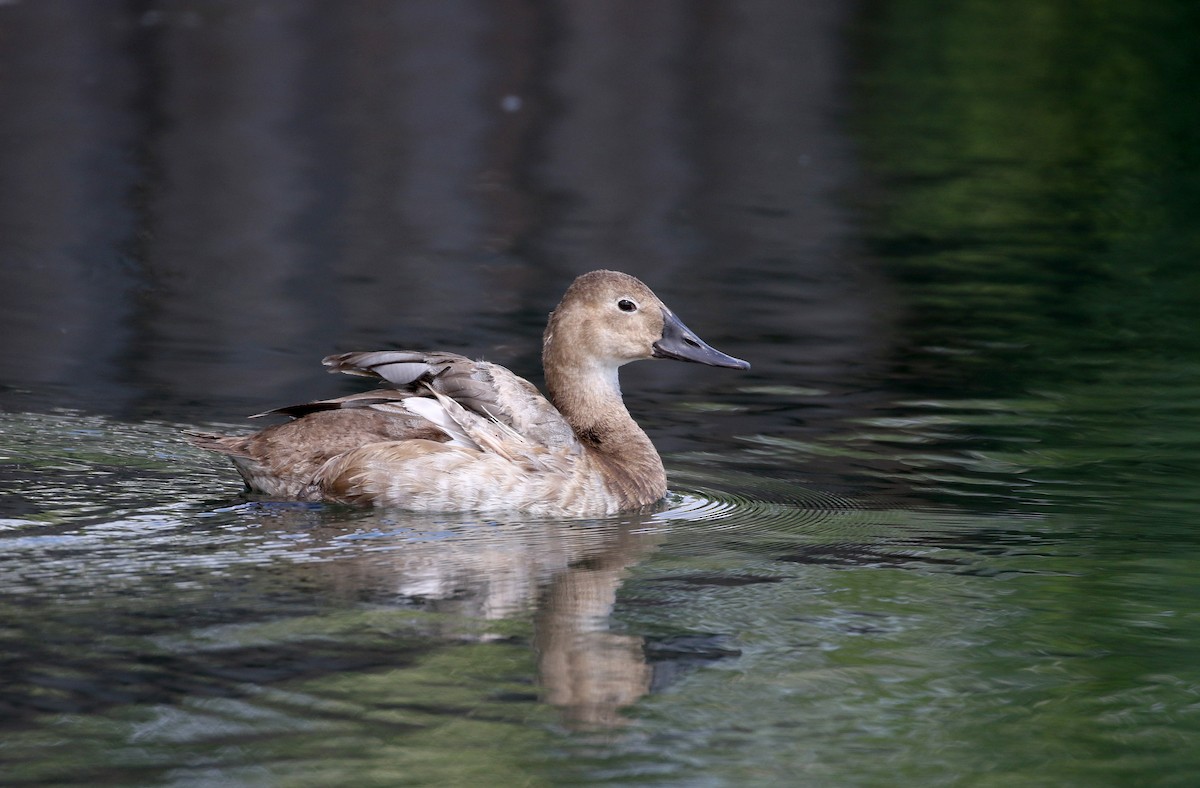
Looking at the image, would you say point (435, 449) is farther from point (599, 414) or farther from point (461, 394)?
point (599, 414)

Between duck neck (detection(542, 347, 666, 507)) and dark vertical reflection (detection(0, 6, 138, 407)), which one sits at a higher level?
dark vertical reflection (detection(0, 6, 138, 407))

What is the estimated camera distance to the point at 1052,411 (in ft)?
33.9

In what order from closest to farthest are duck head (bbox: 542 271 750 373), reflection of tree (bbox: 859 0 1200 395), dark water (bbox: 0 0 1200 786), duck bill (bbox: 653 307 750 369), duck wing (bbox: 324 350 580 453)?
dark water (bbox: 0 0 1200 786) → duck wing (bbox: 324 350 580 453) → duck head (bbox: 542 271 750 373) → duck bill (bbox: 653 307 750 369) → reflection of tree (bbox: 859 0 1200 395)

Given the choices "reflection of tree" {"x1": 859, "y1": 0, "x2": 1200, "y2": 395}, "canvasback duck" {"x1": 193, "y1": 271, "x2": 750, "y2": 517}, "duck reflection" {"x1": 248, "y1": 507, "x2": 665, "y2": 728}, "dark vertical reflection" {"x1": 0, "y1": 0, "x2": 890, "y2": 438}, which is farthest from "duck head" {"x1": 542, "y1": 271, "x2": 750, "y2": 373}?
"reflection of tree" {"x1": 859, "y1": 0, "x2": 1200, "y2": 395}

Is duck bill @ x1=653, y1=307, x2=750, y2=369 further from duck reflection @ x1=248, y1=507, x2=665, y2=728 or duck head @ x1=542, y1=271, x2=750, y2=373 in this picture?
duck reflection @ x1=248, y1=507, x2=665, y2=728

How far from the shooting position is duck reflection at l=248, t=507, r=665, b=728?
5.59m

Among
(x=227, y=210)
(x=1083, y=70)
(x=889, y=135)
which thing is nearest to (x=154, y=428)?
(x=227, y=210)

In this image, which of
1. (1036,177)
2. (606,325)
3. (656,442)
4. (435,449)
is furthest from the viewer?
(1036,177)

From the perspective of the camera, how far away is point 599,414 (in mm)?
8516

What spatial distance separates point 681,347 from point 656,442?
120 cm

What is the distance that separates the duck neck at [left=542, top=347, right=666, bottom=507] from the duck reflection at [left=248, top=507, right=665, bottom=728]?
1.34 feet

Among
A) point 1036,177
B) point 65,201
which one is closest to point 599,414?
point 65,201

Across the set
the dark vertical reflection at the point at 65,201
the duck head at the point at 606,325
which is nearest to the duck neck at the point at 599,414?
the duck head at the point at 606,325

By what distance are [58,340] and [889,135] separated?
1610 centimetres
